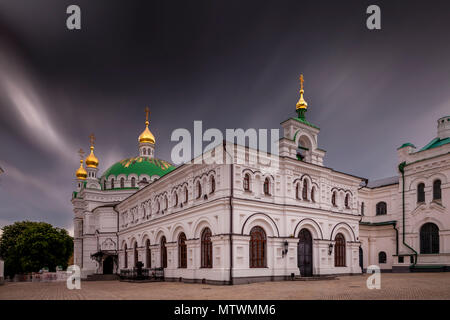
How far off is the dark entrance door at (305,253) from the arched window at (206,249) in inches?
254

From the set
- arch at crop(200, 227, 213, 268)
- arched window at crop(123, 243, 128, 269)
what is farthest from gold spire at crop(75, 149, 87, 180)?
arch at crop(200, 227, 213, 268)

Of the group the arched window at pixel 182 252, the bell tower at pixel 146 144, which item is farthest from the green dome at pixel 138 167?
the arched window at pixel 182 252

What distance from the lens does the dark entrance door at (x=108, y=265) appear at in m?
41.8

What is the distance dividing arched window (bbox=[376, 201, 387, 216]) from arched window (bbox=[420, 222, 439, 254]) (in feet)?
17.2

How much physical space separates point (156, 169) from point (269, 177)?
1010 inches

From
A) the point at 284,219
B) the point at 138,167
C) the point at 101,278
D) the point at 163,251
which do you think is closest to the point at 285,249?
the point at 284,219

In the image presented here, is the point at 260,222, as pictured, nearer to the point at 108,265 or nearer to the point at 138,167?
the point at 108,265

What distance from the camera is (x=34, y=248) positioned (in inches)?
1877

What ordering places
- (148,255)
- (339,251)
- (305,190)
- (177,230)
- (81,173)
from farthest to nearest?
1. (81,173)
2. (148,255)
3. (339,251)
4. (177,230)
5. (305,190)

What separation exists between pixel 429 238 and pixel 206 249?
20.9m

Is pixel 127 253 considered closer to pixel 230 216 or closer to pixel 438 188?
pixel 230 216

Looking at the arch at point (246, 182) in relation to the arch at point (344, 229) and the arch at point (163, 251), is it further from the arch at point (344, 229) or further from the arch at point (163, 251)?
the arch at point (163, 251)
